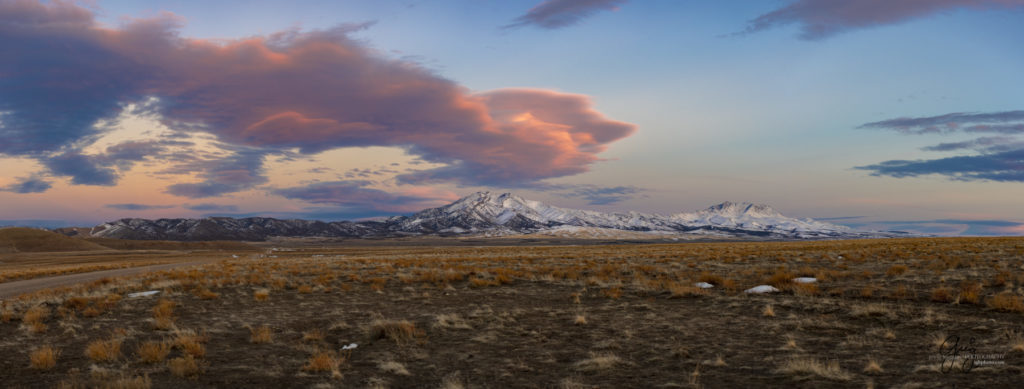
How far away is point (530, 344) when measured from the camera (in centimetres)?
1162

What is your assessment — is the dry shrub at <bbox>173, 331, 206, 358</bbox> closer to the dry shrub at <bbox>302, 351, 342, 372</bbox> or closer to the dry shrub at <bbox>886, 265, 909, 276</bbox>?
the dry shrub at <bbox>302, 351, 342, 372</bbox>

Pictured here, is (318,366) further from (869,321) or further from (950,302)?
(950,302)

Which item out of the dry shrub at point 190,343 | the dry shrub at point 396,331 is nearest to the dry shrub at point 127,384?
the dry shrub at point 190,343

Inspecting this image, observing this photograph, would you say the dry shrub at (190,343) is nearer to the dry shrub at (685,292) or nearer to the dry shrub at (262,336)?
the dry shrub at (262,336)

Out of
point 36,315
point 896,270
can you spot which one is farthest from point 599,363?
point 896,270

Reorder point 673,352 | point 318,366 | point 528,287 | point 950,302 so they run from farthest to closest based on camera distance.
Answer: point 528,287
point 950,302
point 673,352
point 318,366

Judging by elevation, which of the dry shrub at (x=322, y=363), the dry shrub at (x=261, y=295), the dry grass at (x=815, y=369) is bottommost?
the dry shrub at (x=261, y=295)

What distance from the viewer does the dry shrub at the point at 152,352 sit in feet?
33.9

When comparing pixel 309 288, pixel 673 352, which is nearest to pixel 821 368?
pixel 673 352

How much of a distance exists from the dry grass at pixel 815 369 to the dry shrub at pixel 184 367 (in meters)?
10.7

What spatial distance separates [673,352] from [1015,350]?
5823 millimetres

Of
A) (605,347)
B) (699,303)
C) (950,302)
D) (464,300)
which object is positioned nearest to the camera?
(605,347)

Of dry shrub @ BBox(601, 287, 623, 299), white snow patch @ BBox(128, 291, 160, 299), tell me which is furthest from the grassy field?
white snow patch @ BBox(128, 291, 160, 299)

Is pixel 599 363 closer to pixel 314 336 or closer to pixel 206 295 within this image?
pixel 314 336
